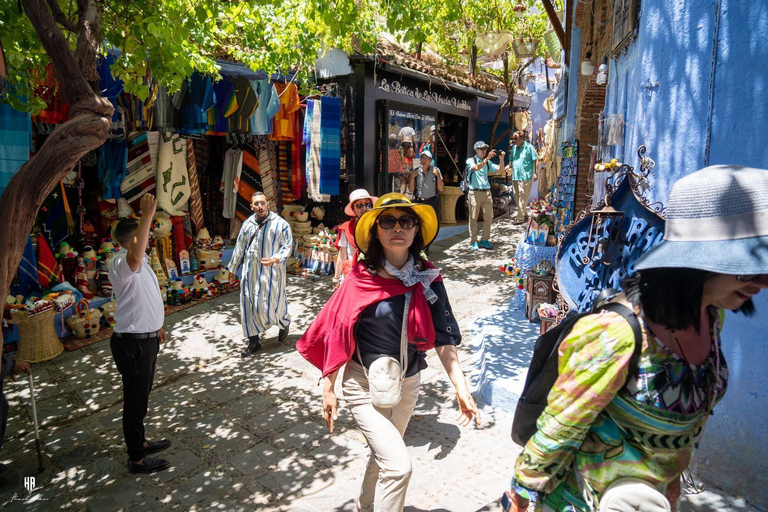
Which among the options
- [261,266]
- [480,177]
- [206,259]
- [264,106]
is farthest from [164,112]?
[480,177]

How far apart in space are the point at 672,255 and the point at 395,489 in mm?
1631

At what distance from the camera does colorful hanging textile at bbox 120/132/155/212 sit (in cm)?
746

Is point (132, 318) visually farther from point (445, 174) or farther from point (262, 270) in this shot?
point (445, 174)

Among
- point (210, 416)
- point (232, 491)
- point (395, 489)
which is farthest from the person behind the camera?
point (210, 416)

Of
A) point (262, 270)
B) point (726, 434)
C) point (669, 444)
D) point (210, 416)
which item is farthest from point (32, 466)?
point (726, 434)

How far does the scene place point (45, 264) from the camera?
6637 millimetres

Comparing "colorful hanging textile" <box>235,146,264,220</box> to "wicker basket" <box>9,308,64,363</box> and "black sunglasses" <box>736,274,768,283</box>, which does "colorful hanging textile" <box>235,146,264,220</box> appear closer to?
"wicker basket" <box>9,308,64,363</box>

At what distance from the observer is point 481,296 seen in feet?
27.1

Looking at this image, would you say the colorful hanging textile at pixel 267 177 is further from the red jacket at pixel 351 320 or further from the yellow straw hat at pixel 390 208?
the red jacket at pixel 351 320

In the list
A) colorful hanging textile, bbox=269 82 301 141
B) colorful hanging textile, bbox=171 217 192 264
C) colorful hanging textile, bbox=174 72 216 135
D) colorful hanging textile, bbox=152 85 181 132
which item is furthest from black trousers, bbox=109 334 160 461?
colorful hanging textile, bbox=269 82 301 141

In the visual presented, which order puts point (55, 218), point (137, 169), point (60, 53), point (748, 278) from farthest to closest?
point (137, 169) → point (55, 218) → point (60, 53) → point (748, 278)

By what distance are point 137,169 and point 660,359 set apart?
7.44m

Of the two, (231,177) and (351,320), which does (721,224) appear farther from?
(231,177)

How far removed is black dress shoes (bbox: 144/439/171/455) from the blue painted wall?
12.1 ft
